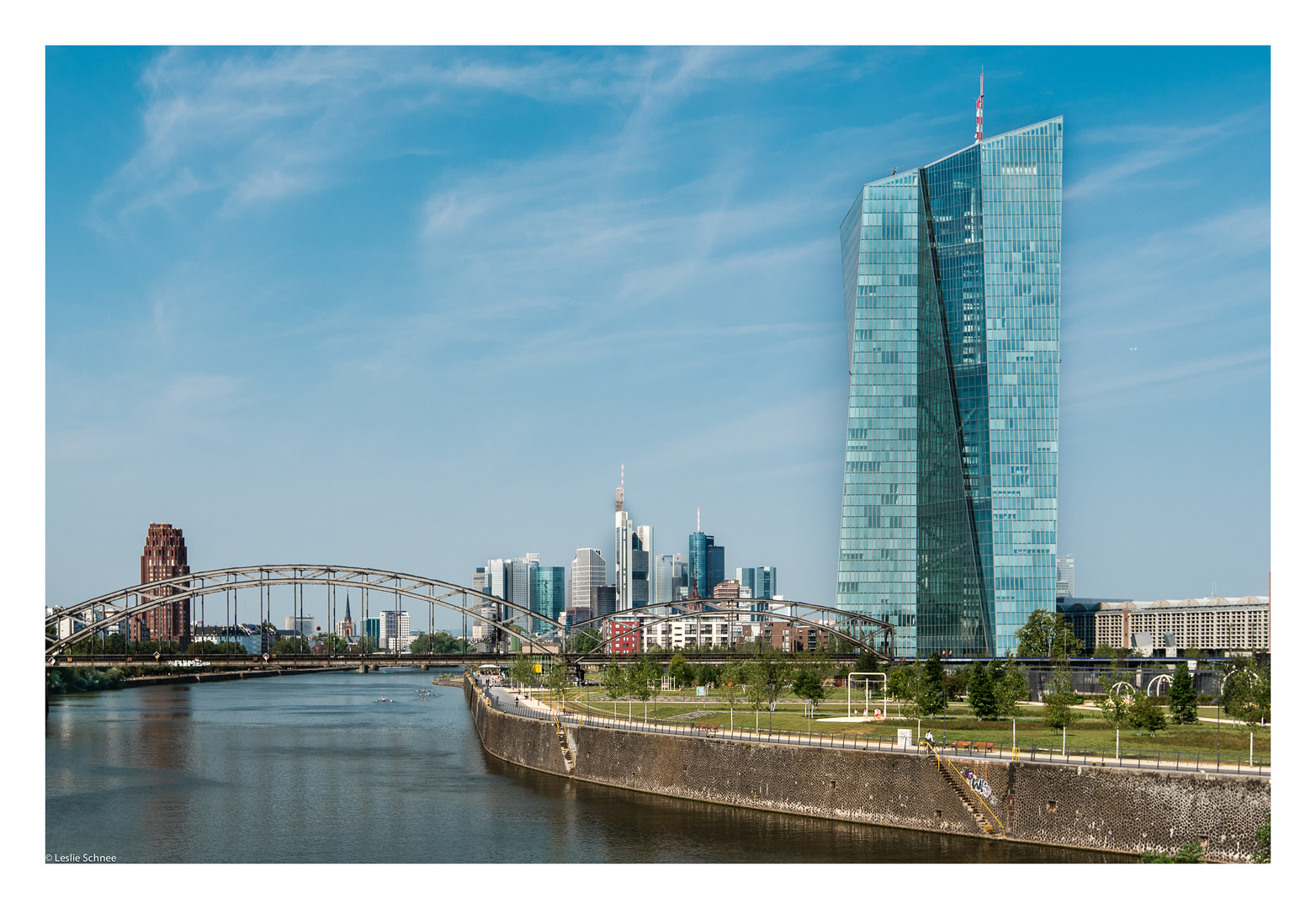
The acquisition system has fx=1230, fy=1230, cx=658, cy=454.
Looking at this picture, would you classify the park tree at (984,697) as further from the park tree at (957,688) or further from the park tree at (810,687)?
the park tree at (957,688)

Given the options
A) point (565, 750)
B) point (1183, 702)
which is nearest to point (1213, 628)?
point (1183, 702)

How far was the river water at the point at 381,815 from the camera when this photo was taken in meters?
45.8

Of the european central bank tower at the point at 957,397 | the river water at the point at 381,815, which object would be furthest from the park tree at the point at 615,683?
the european central bank tower at the point at 957,397

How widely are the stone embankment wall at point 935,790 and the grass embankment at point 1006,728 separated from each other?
20.3ft

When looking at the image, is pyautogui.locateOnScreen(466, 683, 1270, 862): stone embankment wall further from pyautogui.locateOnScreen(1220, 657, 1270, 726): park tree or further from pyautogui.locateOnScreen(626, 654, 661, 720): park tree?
pyautogui.locateOnScreen(626, 654, 661, 720): park tree

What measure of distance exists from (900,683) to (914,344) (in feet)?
259

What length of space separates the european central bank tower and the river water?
6915 centimetres

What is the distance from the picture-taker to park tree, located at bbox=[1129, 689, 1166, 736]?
5476 cm

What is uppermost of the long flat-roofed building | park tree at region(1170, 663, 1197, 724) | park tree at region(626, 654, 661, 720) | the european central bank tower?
the european central bank tower

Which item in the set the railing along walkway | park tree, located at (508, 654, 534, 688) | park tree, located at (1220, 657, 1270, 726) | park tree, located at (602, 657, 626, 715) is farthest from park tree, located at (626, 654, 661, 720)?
park tree, located at (1220, 657, 1270, 726)

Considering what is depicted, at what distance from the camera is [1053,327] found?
139 meters

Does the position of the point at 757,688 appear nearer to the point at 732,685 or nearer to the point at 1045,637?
the point at 732,685
